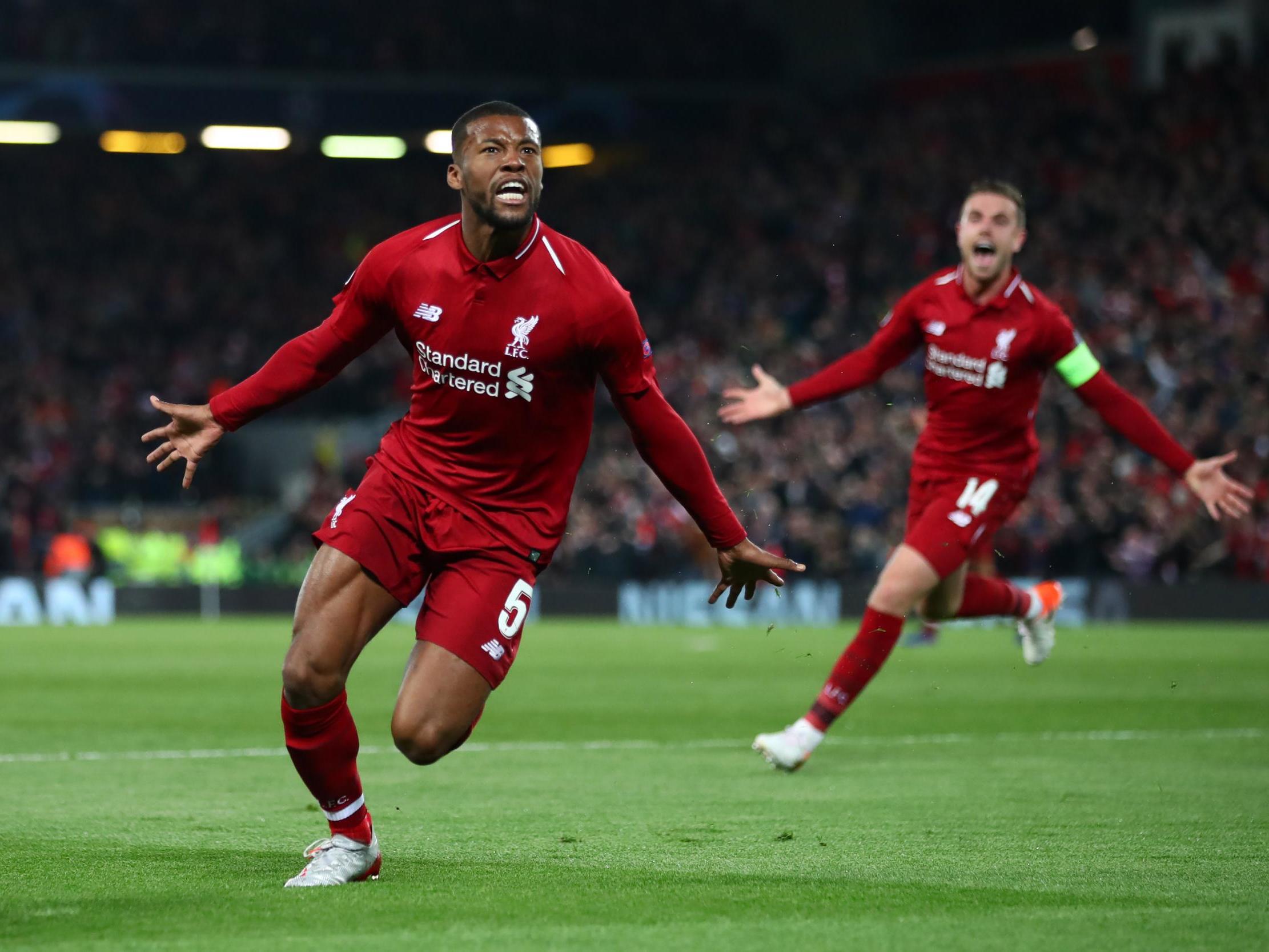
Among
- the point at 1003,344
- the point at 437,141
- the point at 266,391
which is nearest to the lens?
the point at 266,391

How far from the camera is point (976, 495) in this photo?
959 centimetres

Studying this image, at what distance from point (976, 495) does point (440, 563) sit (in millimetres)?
4297

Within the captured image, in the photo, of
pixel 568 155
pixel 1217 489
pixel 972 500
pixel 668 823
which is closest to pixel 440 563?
pixel 668 823

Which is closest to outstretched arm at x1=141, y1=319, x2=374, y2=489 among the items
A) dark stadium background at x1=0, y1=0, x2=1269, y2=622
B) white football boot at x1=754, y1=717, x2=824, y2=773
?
white football boot at x1=754, y1=717, x2=824, y2=773

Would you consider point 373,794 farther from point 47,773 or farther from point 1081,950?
point 1081,950

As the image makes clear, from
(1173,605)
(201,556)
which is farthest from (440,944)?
(201,556)

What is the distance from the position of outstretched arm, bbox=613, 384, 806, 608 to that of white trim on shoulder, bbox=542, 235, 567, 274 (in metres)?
0.41

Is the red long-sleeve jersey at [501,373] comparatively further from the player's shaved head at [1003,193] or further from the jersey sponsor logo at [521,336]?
the player's shaved head at [1003,193]

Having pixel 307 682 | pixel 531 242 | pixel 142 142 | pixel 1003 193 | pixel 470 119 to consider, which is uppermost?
pixel 142 142

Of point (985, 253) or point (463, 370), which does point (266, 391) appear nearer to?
point (463, 370)

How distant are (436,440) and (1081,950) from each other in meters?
2.51

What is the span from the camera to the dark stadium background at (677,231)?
82.8ft

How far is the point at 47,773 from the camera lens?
884cm

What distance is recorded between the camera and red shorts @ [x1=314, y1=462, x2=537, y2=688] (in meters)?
5.80
